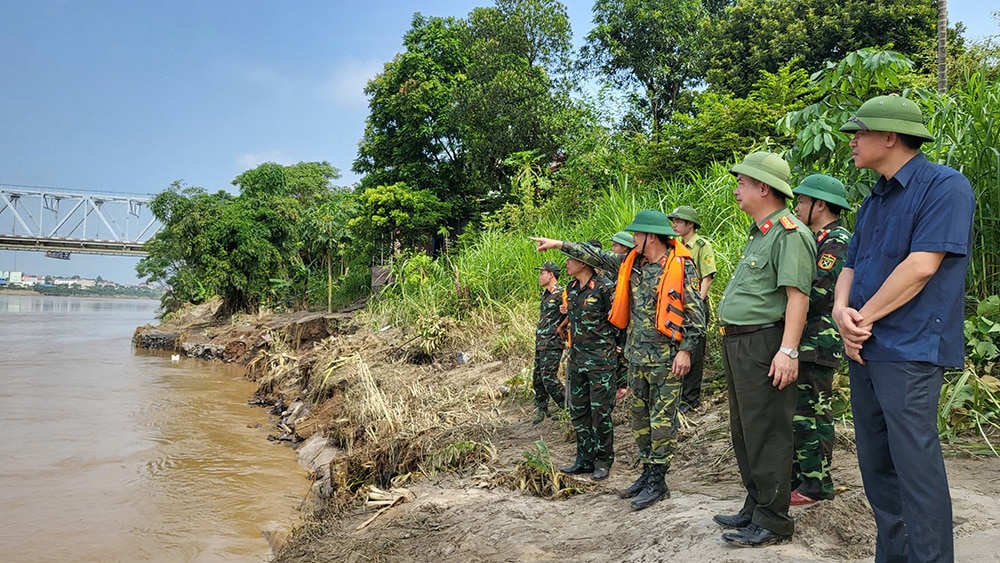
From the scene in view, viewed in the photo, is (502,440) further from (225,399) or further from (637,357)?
(225,399)

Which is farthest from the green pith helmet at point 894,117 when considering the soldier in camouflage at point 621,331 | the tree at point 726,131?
the tree at point 726,131

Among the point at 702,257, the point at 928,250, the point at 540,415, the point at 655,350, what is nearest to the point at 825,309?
the point at 655,350

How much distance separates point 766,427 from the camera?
292 centimetres

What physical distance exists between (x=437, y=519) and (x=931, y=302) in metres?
3.32

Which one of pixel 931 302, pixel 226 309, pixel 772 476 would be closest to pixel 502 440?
pixel 772 476

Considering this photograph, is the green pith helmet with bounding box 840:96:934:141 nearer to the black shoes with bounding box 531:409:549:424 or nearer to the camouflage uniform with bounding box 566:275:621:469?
the camouflage uniform with bounding box 566:275:621:469

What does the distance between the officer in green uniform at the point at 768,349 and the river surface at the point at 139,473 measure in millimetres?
4485

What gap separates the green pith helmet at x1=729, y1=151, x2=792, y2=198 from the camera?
9.97ft

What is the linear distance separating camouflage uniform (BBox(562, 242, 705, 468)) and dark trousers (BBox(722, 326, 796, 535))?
0.77 meters

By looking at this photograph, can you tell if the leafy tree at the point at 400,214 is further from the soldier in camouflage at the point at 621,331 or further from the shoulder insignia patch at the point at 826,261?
the shoulder insignia patch at the point at 826,261

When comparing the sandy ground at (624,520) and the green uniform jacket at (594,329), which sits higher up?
the green uniform jacket at (594,329)

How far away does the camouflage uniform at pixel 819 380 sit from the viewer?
3.35m

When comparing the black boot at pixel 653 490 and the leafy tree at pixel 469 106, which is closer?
the black boot at pixel 653 490

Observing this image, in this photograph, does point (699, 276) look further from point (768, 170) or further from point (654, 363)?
point (768, 170)
